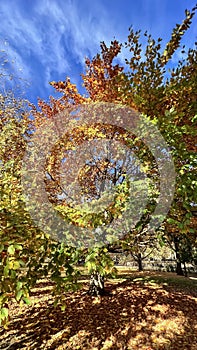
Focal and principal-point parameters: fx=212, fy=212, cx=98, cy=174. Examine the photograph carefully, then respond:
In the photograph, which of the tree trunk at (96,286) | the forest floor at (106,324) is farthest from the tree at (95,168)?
the forest floor at (106,324)

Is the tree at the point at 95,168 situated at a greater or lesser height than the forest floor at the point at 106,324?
greater

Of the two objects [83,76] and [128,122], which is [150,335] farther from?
[83,76]

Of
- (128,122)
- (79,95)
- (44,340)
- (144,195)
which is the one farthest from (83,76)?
(44,340)

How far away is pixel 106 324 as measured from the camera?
6.10 m

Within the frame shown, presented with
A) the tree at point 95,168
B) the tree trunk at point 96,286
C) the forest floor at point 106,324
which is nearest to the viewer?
the tree at point 95,168

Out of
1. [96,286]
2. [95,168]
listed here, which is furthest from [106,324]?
[95,168]

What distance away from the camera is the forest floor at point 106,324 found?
17.0ft

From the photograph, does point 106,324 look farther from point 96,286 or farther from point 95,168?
point 95,168

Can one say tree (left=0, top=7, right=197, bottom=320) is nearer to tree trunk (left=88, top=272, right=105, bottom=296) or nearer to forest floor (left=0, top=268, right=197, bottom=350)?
tree trunk (left=88, top=272, right=105, bottom=296)

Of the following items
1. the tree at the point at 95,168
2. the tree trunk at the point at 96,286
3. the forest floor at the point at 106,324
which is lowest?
the forest floor at the point at 106,324

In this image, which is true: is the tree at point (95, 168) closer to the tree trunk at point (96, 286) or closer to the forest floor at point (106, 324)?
the tree trunk at point (96, 286)

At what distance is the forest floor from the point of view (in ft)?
17.0

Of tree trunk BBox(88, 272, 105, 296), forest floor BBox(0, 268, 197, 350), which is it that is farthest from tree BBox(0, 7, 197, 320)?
forest floor BBox(0, 268, 197, 350)

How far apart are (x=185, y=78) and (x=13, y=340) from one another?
327 inches
